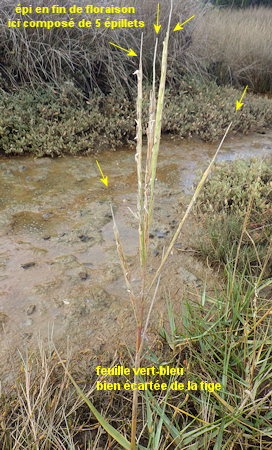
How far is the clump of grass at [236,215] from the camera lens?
8.92 ft

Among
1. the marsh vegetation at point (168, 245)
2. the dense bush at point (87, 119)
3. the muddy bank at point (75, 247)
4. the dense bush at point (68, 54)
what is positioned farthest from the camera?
the dense bush at point (68, 54)

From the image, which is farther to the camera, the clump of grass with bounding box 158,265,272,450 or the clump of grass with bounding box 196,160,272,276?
the clump of grass with bounding box 196,160,272,276

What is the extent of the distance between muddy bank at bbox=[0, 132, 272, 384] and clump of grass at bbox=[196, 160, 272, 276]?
20 cm

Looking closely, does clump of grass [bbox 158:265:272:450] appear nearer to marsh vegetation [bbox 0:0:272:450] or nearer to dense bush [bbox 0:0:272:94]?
marsh vegetation [bbox 0:0:272:450]

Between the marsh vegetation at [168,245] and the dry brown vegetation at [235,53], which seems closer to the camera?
the marsh vegetation at [168,245]

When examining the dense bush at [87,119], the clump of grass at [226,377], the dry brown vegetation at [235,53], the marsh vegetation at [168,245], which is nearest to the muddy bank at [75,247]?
the marsh vegetation at [168,245]

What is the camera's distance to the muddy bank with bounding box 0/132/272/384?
2244 mm

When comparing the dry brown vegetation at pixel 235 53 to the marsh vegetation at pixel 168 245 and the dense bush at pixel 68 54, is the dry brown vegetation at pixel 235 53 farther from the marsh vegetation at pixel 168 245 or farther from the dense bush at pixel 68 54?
the dense bush at pixel 68 54

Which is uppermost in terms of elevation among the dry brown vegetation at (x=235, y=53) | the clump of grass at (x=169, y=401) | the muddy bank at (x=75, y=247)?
the dry brown vegetation at (x=235, y=53)

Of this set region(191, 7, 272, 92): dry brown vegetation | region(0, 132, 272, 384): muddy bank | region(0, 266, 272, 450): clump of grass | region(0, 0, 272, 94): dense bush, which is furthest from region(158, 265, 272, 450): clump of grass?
region(191, 7, 272, 92): dry brown vegetation

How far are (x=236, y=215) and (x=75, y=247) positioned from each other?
1254mm

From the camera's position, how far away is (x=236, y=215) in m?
3.07

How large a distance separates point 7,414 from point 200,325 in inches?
37.9

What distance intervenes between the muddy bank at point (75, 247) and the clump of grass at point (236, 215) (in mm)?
196
